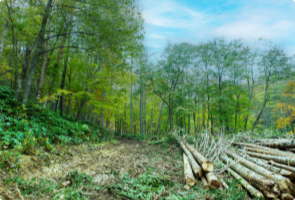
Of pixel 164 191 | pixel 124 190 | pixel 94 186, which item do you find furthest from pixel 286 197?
pixel 94 186

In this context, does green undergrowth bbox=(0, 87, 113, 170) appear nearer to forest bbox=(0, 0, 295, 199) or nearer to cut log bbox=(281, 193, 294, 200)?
forest bbox=(0, 0, 295, 199)

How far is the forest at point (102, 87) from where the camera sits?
413 cm

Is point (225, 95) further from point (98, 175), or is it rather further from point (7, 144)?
point (7, 144)

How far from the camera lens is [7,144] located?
4.54 m

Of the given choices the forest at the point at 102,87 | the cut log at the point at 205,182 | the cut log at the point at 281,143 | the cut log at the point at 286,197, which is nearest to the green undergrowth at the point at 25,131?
the forest at the point at 102,87

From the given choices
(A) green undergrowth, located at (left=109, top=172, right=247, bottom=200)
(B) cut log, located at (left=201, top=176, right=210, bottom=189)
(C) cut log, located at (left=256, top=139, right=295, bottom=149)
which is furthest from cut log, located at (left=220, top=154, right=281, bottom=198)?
(C) cut log, located at (left=256, top=139, right=295, bottom=149)

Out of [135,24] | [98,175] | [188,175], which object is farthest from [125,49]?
[188,175]

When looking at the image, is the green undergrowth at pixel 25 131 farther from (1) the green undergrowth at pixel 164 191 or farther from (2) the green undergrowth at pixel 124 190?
(1) the green undergrowth at pixel 164 191

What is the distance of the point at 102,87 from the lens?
12.5 metres

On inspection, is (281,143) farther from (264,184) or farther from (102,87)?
(102,87)

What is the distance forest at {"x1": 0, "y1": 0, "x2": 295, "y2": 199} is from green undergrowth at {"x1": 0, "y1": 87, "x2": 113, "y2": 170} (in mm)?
35

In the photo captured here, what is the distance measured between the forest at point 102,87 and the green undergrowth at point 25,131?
35mm

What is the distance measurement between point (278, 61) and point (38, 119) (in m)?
22.0

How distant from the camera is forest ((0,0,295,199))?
413 cm
